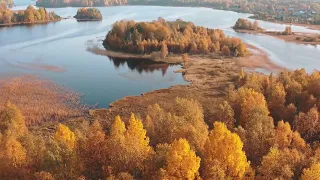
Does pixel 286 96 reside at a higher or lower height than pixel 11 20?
lower

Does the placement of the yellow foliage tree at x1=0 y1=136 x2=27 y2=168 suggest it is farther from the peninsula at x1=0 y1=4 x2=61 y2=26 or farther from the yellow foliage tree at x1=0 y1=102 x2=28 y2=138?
the peninsula at x1=0 y1=4 x2=61 y2=26

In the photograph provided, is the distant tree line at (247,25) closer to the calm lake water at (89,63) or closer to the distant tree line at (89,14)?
the calm lake water at (89,63)

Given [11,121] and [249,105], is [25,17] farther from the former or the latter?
[249,105]

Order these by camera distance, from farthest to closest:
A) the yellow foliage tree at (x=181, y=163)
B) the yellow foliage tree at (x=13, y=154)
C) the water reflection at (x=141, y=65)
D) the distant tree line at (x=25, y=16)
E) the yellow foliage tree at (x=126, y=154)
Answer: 1. the distant tree line at (x=25, y=16)
2. the water reflection at (x=141, y=65)
3. the yellow foliage tree at (x=13, y=154)
4. the yellow foliage tree at (x=126, y=154)
5. the yellow foliage tree at (x=181, y=163)

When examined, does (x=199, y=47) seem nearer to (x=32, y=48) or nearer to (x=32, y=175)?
(x=32, y=48)

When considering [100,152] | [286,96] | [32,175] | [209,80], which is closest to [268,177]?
[100,152]

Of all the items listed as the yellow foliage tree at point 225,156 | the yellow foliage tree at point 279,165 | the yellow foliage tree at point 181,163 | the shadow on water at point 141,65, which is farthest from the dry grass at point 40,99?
the yellow foliage tree at point 279,165

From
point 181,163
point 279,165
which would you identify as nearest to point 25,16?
point 181,163
